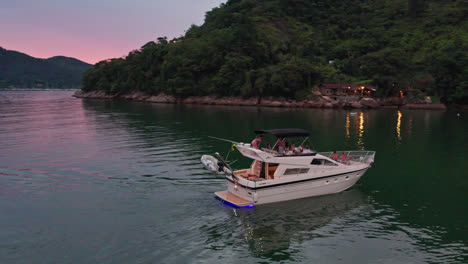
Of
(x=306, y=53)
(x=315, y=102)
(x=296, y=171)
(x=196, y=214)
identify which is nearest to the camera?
(x=196, y=214)

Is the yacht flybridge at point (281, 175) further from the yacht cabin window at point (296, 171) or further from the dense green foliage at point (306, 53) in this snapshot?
the dense green foliage at point (306, 53)

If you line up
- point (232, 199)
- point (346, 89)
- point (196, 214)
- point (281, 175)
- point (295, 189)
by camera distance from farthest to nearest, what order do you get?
point (346, 89) < point (295, 189) < point (281, 175) < point (232, 199) < point (196, 214)

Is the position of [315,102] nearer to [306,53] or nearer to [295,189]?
[306,53]

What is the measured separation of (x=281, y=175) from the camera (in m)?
20.4

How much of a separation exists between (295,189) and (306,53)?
112663mm

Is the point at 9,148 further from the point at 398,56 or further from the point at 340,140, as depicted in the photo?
the point at 398,56

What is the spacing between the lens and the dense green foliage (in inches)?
3858

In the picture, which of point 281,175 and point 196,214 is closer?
point 196,214

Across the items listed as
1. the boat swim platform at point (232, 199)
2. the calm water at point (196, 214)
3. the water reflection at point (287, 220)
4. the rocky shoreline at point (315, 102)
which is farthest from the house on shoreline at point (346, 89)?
the boat swim platform at point (232, 199)

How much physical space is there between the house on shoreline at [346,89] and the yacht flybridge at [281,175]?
83.3 m

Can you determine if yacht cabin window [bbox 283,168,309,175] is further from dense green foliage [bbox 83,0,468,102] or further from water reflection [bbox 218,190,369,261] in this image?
dense green foliage [bbox 83,0,468,102]

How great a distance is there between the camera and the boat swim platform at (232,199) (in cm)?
1938

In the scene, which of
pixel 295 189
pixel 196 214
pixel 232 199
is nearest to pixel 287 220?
pixel 295 189

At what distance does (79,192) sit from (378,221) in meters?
18.1
